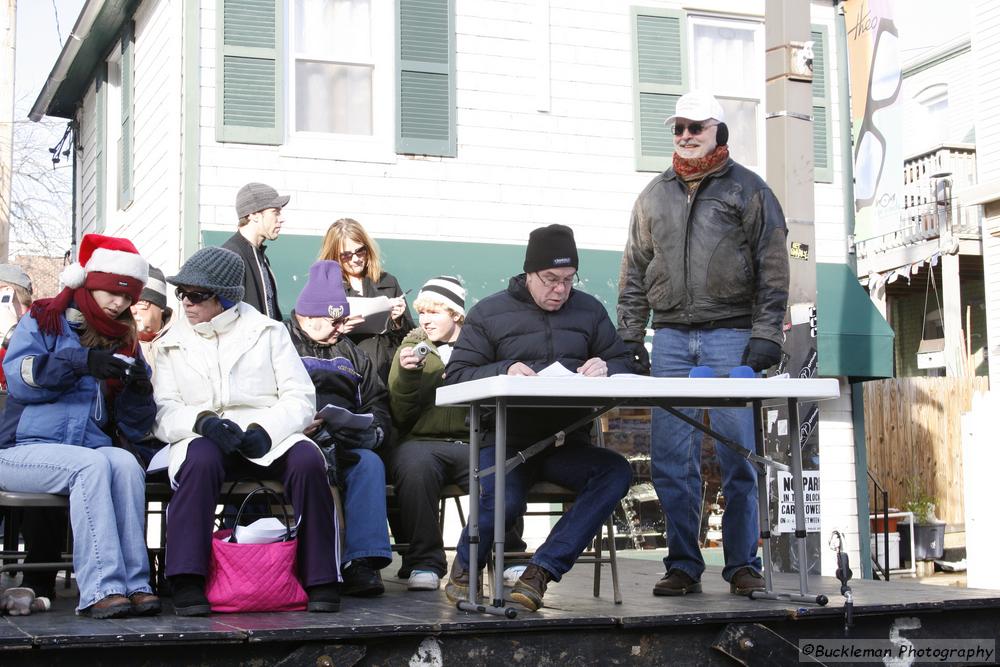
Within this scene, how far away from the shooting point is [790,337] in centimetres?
687

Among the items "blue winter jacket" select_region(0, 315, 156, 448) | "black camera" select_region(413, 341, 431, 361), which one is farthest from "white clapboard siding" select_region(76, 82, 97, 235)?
"blue winter jacket" select_region(0, 315, 156, 448)

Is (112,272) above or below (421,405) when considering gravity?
above

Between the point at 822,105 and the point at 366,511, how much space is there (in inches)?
324

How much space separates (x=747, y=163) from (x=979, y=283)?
39.9ft

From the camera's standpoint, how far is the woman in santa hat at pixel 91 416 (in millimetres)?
4250

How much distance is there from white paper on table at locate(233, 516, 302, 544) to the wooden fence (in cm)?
1284

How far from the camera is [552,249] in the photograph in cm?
482

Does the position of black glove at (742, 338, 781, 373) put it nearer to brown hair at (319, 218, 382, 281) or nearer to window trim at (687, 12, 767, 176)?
brown hair at (319, 218, 382, 281)

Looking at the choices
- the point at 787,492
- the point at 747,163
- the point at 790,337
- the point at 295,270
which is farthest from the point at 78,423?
the point at 747,163

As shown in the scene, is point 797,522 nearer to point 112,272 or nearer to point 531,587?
point 531,587

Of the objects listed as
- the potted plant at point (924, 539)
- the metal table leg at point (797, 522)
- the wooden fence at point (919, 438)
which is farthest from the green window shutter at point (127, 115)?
the wooden fence at point (919, 438)

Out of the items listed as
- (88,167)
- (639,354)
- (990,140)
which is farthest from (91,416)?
(990,140)

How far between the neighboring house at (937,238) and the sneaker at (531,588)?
13782 millimetres

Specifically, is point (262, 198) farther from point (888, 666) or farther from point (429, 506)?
point (888, 666)
